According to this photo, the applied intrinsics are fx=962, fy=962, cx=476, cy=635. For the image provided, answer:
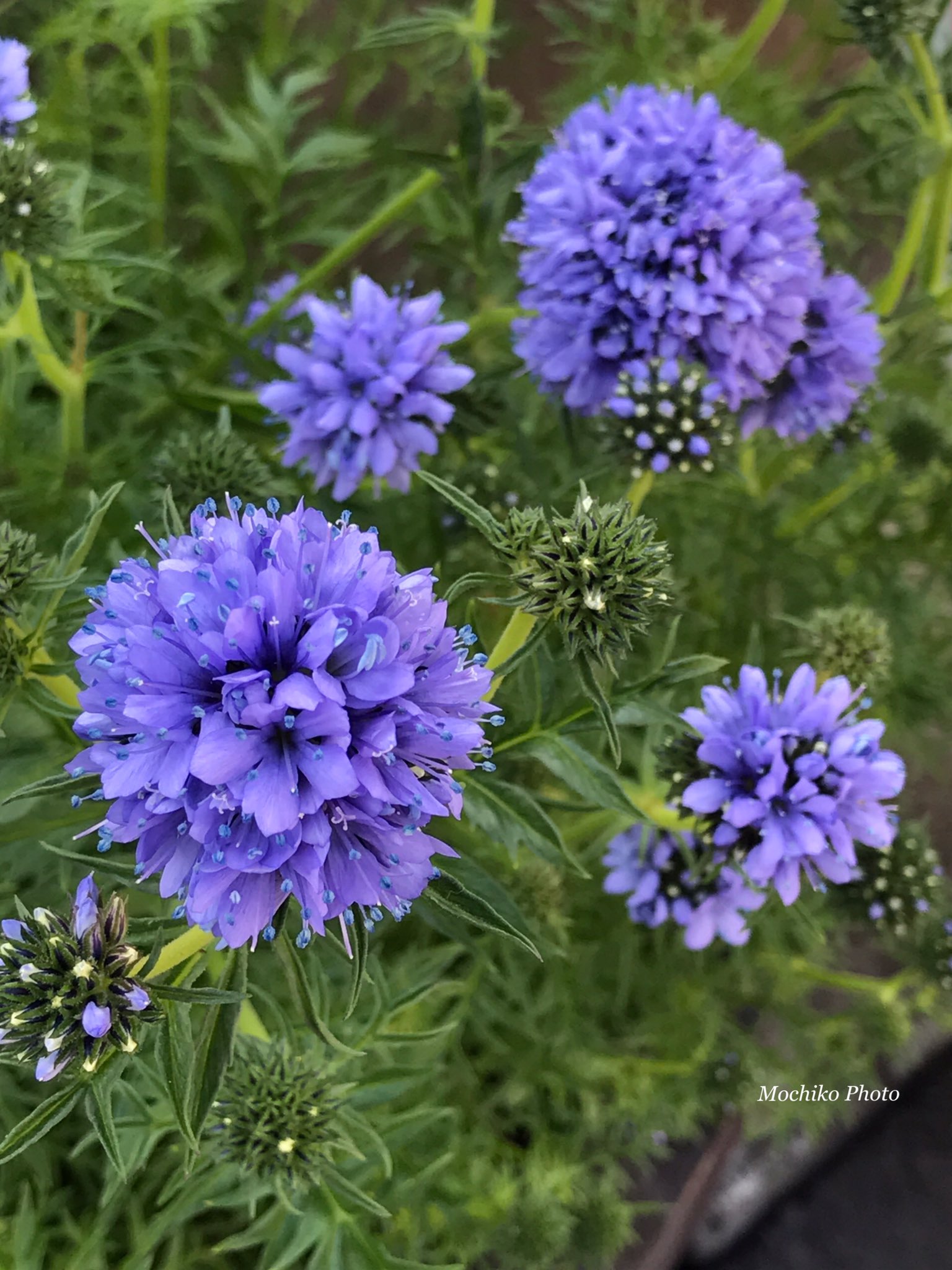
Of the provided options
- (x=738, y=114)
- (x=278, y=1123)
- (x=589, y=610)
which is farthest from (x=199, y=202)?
(x=278, y=1123)

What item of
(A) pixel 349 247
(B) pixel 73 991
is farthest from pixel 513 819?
(A) pixel 349 247

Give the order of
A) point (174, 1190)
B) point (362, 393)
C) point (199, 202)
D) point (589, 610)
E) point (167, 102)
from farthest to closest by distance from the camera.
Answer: point (199, 202) < point (167, 102) < point (362, 393) < point (174, 1190) < point (589, 610)

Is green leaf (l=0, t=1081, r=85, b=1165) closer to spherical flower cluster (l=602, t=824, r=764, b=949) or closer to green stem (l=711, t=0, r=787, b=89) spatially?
spherical flower cluster (l=602, t=824, r=764, b=949)

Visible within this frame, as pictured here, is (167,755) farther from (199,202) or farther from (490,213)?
(199,202)

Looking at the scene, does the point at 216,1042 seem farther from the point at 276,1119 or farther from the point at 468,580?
the point at 468,580

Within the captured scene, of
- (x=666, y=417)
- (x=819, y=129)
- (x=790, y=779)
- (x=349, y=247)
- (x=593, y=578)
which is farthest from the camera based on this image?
(x=819, y=129)

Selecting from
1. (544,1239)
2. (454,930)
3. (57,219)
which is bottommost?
(544,1239)

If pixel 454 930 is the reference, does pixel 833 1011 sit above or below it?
below

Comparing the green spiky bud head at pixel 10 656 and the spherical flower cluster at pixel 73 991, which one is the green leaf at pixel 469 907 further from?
the green spiky bud head at pixel 10 656
